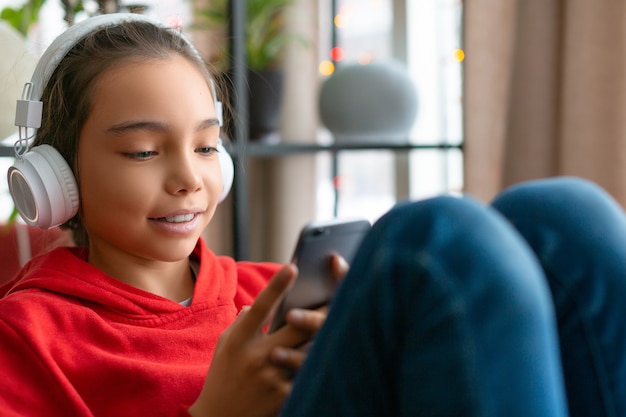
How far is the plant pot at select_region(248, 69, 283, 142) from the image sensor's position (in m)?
2.22

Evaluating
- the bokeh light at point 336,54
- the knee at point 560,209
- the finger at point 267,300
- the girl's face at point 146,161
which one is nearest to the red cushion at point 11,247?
the girl's face at point 146,161

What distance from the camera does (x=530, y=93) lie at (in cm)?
210

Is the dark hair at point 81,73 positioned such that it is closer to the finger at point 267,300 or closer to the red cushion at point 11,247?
the finger at point 267,300

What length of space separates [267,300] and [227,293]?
31cm

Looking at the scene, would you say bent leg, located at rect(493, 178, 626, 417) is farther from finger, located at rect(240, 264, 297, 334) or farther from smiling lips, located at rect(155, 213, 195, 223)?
smiling lips, located at rect(155, 213, 195, 223)

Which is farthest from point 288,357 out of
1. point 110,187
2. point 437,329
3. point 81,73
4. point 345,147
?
point 345,147

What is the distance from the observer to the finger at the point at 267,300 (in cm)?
71

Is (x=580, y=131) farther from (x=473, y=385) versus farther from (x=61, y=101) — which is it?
(x=473, y=385)

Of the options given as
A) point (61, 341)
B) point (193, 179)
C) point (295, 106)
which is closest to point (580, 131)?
point (295, 106)

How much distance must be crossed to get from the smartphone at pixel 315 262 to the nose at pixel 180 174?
22 centimetres

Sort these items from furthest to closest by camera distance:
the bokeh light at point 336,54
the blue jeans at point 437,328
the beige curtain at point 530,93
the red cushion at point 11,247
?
the bokeh light at point 336,54
the beige curtain at point 530,93
the red cushion at point 11,247
the blue jeans at point 437,328

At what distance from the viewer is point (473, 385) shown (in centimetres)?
54

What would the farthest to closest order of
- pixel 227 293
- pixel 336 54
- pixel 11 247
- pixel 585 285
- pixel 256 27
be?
pixel 336 54 → pixel 256 27 → pixel 11 247 → pixel 227 293 → pixel 585 285

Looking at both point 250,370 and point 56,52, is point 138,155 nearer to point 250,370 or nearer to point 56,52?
point 56,52
